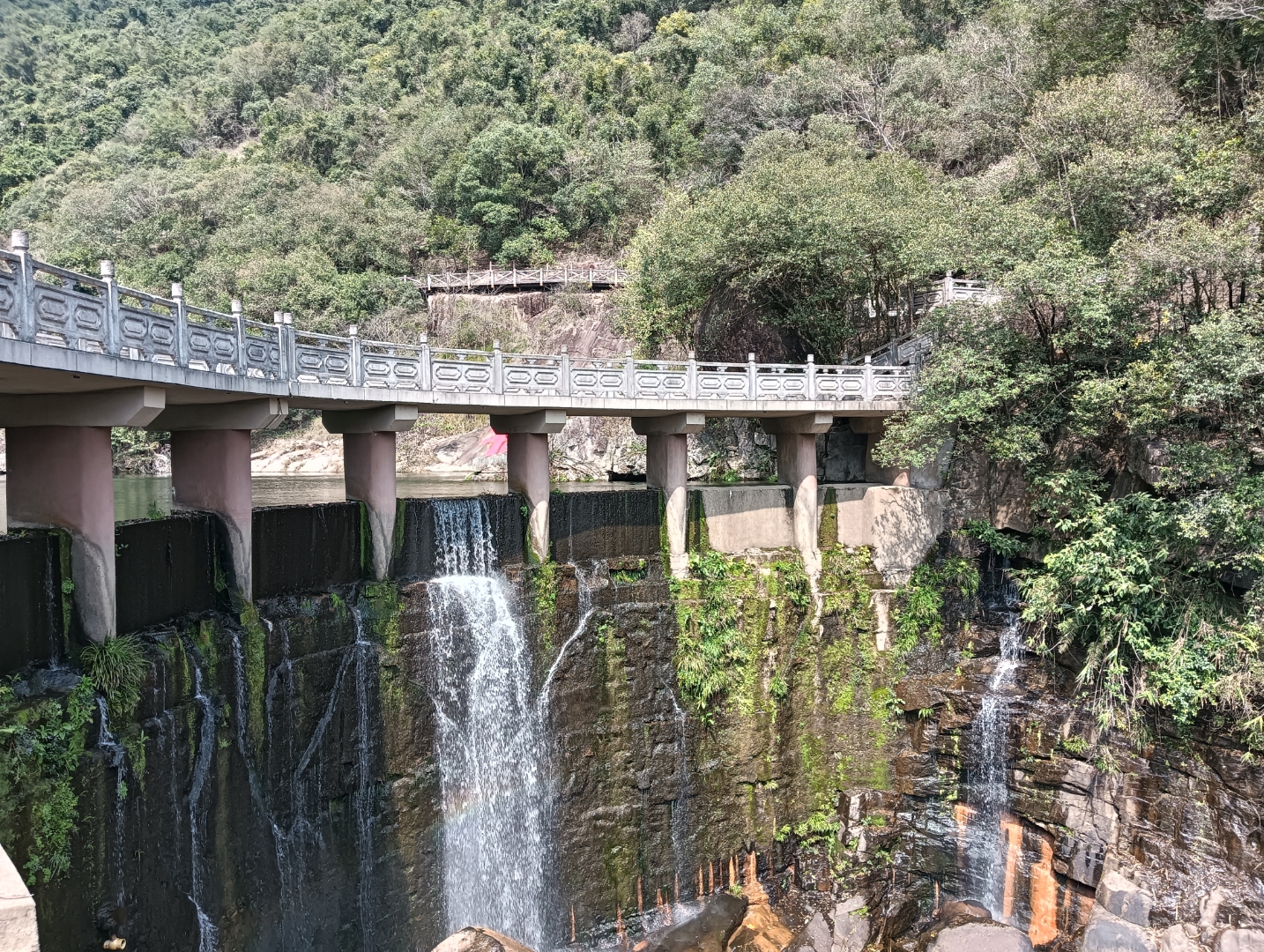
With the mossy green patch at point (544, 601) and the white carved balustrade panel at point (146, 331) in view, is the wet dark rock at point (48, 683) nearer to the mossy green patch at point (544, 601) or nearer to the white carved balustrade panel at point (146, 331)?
A: the white carved balustrade panel at point (146, 331)

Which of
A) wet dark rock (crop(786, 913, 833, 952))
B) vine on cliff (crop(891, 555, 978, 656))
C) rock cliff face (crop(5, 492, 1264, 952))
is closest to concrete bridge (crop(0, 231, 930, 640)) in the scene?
Result: rock cliff face (crop(5, 492, 1264, 952))

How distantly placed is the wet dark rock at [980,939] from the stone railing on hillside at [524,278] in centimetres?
3390

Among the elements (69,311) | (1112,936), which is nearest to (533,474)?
(69,311)

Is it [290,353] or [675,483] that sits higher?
[290,353]

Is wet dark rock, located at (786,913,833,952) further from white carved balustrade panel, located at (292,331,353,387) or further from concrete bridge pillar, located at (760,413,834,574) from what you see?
white carved balustrade panel, located at (292,331,353,387)

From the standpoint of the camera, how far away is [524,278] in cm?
4812

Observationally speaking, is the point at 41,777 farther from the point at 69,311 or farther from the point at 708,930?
the point at 708,930

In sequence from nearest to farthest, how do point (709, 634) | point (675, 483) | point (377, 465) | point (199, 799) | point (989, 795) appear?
point (199, 799) → point (377, 465) → point (989, 795) → point (709, 634) → point (675, 483)

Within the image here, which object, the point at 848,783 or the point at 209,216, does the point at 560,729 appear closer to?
the point at 848,783

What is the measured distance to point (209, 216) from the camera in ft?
191

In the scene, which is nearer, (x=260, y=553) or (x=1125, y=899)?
(x=260, y=553)

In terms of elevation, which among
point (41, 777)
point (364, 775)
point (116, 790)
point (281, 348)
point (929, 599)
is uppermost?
point (281, 348)

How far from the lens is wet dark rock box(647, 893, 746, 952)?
20.1m

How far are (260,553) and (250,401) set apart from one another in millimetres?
3194
